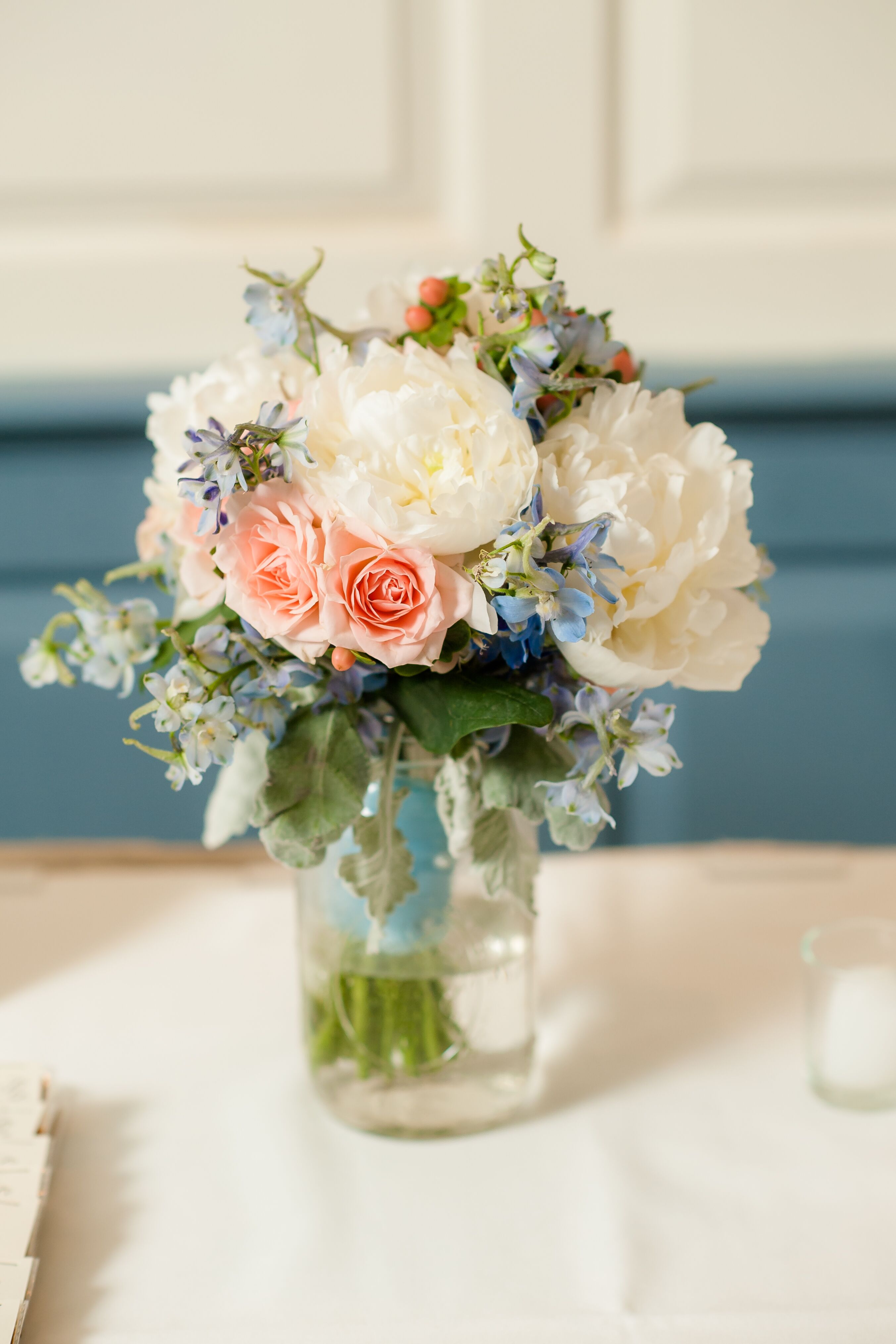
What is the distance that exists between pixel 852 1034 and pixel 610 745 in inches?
10.5

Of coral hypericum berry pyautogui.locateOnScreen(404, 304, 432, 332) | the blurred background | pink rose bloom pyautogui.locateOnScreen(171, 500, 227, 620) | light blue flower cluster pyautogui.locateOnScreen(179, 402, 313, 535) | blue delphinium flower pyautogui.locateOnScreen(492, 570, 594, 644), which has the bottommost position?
blue delphinium flower pyautogui.locateOnScreen(492, 570, 594, 644)

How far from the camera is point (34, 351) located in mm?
1406

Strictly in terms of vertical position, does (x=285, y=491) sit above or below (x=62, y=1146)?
above

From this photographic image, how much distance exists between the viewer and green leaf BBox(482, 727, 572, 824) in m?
0.56

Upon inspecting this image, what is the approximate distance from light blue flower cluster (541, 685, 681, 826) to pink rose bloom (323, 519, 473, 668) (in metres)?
0.08

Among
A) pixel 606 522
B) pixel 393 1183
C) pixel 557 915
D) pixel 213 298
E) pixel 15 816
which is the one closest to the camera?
pixel 606 522

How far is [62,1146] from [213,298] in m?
1.07

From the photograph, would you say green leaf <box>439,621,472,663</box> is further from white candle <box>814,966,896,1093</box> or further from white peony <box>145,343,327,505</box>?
white candle <box>814,966,896,1093</box>

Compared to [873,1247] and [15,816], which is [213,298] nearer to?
[15,816]

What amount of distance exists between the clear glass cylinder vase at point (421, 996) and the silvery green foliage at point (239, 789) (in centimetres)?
5

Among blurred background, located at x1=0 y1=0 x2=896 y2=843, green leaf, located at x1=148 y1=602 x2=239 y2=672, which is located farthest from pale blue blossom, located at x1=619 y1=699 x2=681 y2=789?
blurred background, located at x1=0 y1=0 x2=896 y2=843

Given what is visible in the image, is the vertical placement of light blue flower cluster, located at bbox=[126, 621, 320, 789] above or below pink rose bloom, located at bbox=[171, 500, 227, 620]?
below

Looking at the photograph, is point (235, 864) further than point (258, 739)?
Yes

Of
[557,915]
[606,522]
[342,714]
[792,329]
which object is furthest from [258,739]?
[792,329]
